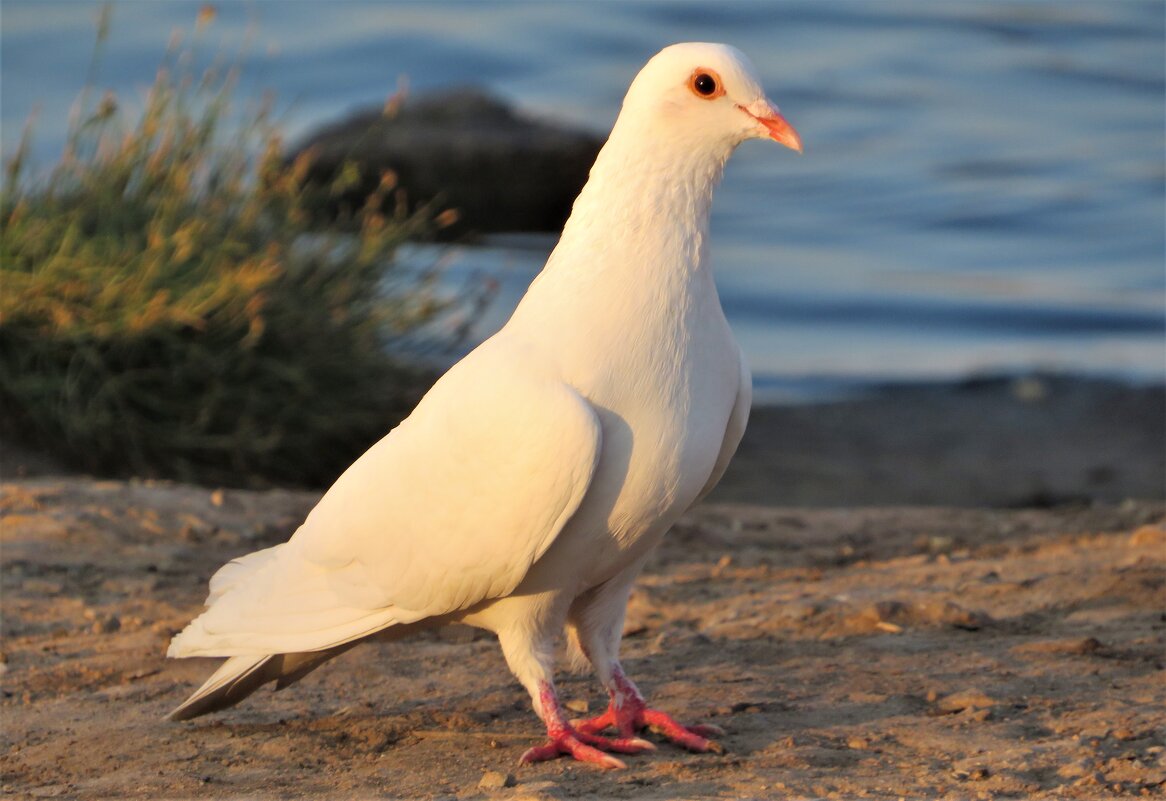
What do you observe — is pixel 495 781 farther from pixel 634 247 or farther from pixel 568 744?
pixel 634 247

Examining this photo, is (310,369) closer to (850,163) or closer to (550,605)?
(550,605)

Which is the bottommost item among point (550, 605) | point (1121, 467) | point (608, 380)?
point (1121, 467)

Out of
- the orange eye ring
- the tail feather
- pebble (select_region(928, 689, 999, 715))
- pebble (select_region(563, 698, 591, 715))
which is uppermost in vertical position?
the orange eye ring

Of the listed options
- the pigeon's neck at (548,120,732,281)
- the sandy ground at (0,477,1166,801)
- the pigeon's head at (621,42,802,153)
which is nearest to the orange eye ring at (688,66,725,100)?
the pigeon's head at (621,42,802,153)

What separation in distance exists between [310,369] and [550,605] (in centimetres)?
451

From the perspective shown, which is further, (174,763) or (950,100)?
(950,100)

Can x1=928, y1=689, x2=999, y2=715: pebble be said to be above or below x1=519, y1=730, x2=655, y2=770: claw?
above

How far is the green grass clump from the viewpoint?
7383 mm

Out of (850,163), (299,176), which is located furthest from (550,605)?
(850,163)

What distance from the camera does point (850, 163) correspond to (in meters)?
17.1

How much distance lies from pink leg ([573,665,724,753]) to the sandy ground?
0.25 ft

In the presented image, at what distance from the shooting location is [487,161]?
15273 millimetres

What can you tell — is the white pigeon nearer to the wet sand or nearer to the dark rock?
the wet sand

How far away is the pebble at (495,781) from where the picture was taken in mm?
3473
